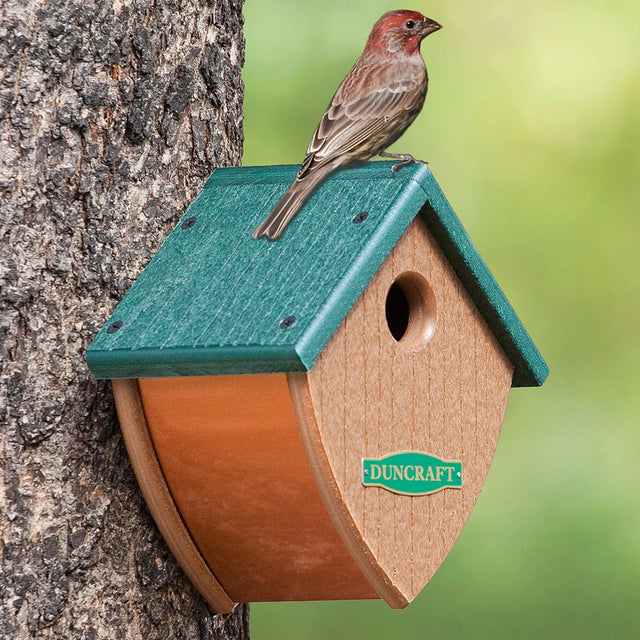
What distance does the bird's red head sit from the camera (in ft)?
6.16

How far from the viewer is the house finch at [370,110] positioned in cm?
174

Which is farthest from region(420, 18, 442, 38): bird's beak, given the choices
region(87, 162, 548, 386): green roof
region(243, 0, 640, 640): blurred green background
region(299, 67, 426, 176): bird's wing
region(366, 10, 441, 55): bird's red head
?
region(243, 0, 640, 640): blurred green background

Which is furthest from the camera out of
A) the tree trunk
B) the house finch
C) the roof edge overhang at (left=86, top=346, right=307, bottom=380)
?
the house finch

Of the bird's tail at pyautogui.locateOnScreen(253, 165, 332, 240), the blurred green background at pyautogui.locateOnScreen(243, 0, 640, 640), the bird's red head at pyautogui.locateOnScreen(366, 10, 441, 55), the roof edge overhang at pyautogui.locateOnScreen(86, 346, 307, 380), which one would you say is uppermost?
the bird's red head at pyautogui.locateOnScreen(366, 10, 441, 55)

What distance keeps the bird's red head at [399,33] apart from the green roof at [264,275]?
0.75 feet

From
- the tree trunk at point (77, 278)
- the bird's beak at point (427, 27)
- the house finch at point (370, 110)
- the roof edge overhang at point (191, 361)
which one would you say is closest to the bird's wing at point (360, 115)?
the house finch at point (370, 110)

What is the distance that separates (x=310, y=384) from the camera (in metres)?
1.52

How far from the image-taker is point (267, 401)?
1566mm

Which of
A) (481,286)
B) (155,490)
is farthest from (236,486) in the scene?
(481,286)

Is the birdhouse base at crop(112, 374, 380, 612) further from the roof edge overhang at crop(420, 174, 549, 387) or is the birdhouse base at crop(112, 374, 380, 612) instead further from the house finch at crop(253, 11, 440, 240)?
the roof edge overhang at crop(420, 174, 549, 387)

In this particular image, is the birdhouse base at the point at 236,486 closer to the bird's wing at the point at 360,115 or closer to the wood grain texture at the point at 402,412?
the wood grain texture at the point at 402,412

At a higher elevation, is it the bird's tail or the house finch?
the house finch

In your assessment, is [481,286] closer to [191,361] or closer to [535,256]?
[191,361]

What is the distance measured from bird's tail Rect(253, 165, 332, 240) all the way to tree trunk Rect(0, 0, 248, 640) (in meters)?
0.18
